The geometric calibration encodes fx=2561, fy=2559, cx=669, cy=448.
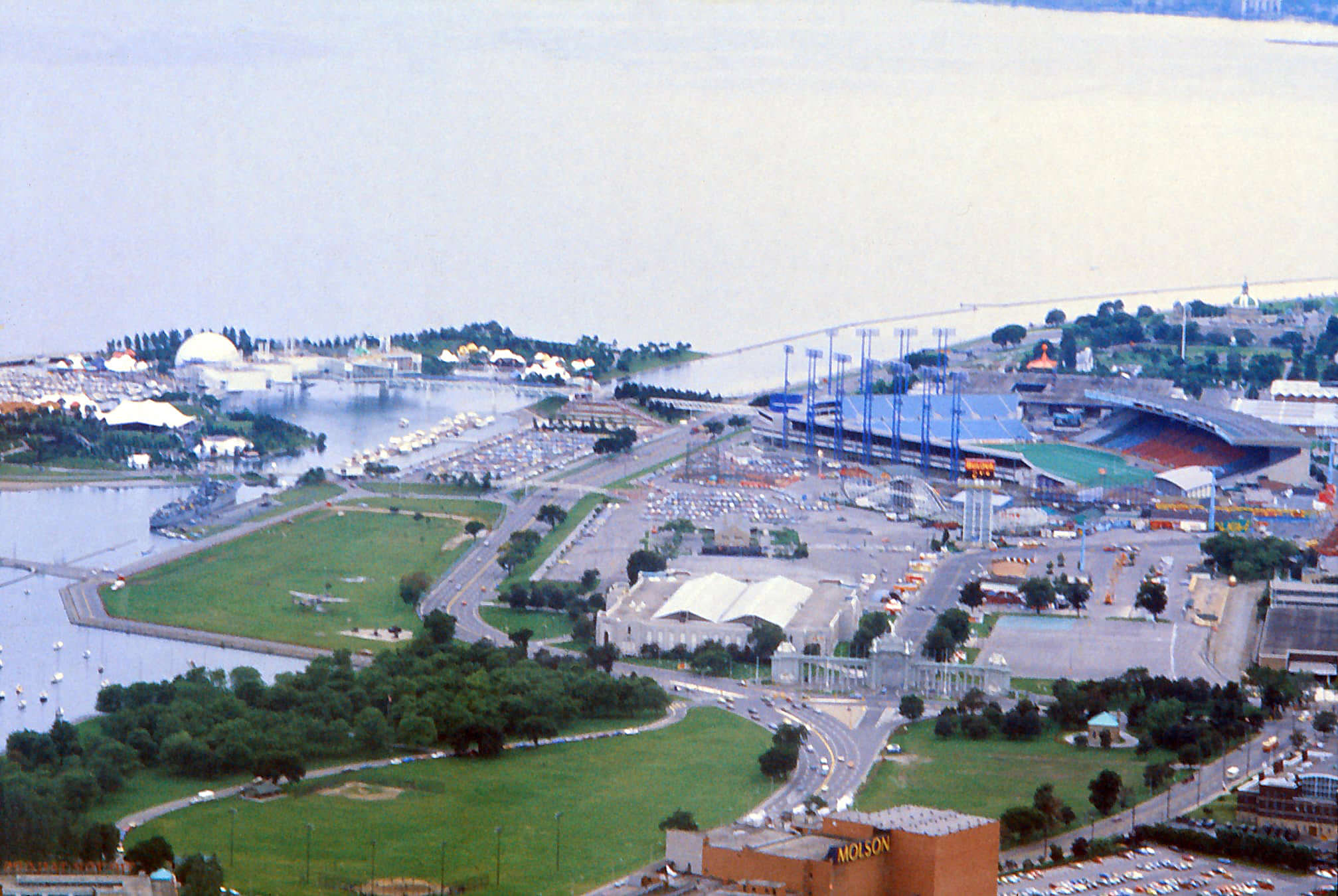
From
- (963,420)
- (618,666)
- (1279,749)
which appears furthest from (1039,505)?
(1279,749)

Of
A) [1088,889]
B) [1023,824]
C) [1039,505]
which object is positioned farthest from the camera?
[1039,505]

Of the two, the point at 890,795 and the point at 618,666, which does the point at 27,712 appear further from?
the point at 890,795

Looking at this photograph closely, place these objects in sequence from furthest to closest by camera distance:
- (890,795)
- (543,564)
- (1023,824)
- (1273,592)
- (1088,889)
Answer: (543,564) → (1273,592) → (890,795) → (1023,824) → (1088,889)

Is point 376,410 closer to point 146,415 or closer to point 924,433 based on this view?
point 146,415

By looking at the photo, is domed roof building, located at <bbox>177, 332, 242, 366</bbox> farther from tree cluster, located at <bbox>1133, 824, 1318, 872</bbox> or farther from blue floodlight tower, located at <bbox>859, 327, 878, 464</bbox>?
tree cluster, located at <bbox>1133, 824, 1318, 872</bbox>

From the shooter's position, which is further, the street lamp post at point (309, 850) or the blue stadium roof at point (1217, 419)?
the blue stadium roof at point (1217, 419)

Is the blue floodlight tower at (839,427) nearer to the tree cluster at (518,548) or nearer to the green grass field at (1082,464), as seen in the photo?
the green grass field at (1082,464)

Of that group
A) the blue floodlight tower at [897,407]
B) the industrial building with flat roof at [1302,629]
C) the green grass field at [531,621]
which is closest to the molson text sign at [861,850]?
the industrial building with flat roof at [1302,629]

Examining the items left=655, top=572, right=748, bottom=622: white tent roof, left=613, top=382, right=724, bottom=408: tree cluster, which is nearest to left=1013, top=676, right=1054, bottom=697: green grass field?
left=655, top=572, right=748, bottom=622: white tent roof
